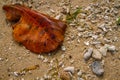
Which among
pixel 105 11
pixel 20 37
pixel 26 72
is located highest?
pixel 105 11

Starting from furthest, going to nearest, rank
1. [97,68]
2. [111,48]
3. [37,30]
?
1. [37,30]
2. [111,48]
3. [97,68]

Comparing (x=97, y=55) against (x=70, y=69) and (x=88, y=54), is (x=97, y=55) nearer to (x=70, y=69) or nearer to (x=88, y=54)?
(x=88, y=54)

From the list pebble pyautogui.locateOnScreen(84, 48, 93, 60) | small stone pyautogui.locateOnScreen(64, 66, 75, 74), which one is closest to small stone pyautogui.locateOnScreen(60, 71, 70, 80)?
small stone pyautogui.locateOnScreen(64, 66, 75, 74)

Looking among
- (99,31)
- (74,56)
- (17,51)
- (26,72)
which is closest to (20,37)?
(17,51)

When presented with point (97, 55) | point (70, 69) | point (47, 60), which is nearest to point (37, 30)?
point (47, 60)

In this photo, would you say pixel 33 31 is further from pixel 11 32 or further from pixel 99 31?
pixel 99 31

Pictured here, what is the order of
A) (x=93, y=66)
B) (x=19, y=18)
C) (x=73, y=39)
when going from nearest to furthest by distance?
(x=93, y=66) < (x=73, y=39) < (x=19, y=18)

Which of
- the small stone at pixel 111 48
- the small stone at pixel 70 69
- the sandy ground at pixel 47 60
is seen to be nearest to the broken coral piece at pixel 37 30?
the sandy ground at pixel 47 60
